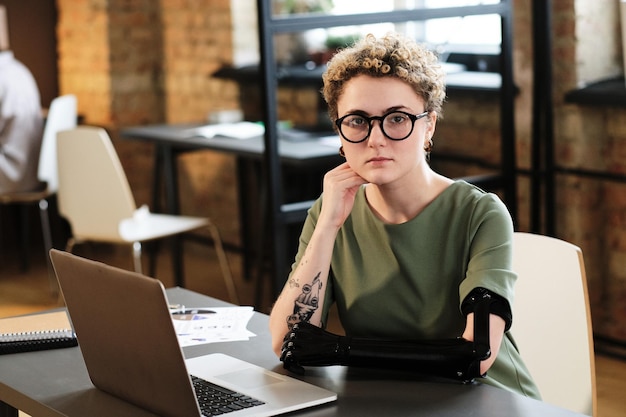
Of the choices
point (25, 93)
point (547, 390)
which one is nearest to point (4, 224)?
point (25, 93)

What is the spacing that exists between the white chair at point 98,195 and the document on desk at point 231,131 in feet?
1.56

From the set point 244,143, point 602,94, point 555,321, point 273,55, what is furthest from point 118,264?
point 555,321

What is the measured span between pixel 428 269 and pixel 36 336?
730mm

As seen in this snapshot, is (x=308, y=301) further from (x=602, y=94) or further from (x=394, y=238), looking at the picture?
(x=602, y=94)

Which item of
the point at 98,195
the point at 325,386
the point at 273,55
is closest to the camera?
the point at 325,386

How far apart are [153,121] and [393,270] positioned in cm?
431

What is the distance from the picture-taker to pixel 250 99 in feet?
17.6

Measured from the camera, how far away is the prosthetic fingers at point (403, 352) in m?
1.65

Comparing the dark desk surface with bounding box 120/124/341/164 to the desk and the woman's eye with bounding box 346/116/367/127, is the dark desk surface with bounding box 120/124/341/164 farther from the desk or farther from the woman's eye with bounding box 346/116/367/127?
the woman's eye with bounding box 346/116/367/127

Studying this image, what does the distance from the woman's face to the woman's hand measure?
0.05 meters

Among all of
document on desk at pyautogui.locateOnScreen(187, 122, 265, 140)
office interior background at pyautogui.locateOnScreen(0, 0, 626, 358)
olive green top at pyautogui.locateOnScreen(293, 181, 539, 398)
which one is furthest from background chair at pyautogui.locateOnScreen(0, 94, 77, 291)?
olive green top at pyautogui.locateOnScreen(293, 181, 539, 398)

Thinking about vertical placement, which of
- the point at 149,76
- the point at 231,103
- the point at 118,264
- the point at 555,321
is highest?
the point at 149,76

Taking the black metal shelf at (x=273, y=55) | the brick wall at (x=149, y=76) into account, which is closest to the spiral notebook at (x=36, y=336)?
the black metal shelf at (x=273, y=55)

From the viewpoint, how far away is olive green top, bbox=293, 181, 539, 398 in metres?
1.83
